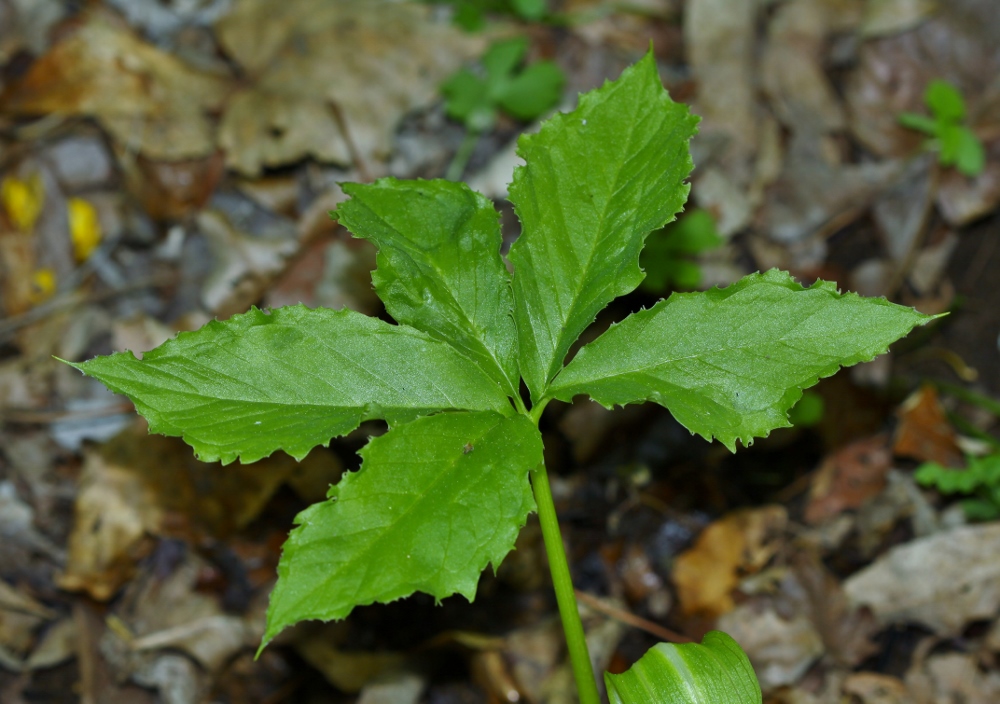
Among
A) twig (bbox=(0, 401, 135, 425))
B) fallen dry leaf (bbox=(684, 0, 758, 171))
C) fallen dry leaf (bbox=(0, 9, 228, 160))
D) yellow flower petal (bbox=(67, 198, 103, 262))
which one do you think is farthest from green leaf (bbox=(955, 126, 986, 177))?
yellow flower petal (bbox=(67, 198, 103, 262))

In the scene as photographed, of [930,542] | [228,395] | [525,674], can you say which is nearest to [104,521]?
[525,674]

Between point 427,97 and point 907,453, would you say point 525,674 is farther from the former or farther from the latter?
point 427,97

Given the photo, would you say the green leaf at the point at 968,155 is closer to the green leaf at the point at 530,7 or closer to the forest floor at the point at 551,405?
the forest floor at the point at 551,405

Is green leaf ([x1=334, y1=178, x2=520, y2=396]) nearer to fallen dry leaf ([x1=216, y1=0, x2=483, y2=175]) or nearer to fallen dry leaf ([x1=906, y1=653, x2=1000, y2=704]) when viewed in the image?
fallen dry leaf ([x1=906, y1=653, x2=1000, y2=704])

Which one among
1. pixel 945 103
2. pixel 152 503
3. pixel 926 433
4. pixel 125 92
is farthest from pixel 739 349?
pixel 125 92

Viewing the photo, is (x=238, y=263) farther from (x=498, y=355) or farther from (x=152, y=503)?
(x=498, y=355)

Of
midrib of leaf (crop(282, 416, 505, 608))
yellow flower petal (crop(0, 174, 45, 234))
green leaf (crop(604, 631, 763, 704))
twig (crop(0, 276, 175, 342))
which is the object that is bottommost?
green leaf (crop(604, 631, 763, 704))
